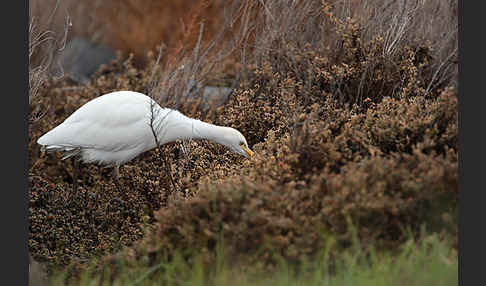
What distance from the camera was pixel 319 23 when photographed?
5645 mm

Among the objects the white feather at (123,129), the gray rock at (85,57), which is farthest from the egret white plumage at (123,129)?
the gray rock at (85,57)

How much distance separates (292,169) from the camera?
4102mm

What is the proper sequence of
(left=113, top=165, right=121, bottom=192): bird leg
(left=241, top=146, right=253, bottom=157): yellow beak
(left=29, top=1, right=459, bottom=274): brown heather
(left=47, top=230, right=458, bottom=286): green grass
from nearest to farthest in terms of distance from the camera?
(left=47, top=230, right=458, bottom=286): green grass, (left=29, top=1, right=459, bottom=274): brown heather, (left=241, top=146, right=253, bottom=157): yellow beak, (left=113, top=165, right=121, bottom=192): bird leg

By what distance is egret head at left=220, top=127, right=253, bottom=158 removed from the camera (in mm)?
4707

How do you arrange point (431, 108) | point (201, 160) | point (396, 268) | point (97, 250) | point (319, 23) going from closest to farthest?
point (396, 268) → point (431, 108) → point (97, 250) → point (201, 160) → point (319, 23)

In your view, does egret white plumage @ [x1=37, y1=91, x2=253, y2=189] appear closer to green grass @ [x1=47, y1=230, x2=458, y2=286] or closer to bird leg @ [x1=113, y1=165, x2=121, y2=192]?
bird leg @ [x1=113, y1=165, x2=121, y2=192]

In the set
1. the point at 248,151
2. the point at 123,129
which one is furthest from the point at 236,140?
the point at 123,129

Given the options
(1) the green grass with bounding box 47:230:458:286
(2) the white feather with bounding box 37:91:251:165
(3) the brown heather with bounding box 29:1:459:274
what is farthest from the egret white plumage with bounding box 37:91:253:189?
(1) the green grass with bounding box 47:230:458:286

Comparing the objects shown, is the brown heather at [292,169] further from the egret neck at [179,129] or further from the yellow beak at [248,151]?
the egret neck at [179,129]

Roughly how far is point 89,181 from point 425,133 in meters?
3.25

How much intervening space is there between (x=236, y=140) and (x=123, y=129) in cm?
90

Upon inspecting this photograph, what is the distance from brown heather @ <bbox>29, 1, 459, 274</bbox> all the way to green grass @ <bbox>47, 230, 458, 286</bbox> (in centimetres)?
8

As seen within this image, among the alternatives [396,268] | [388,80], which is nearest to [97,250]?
[396,268]

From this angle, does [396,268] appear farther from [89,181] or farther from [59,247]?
[89,181]
